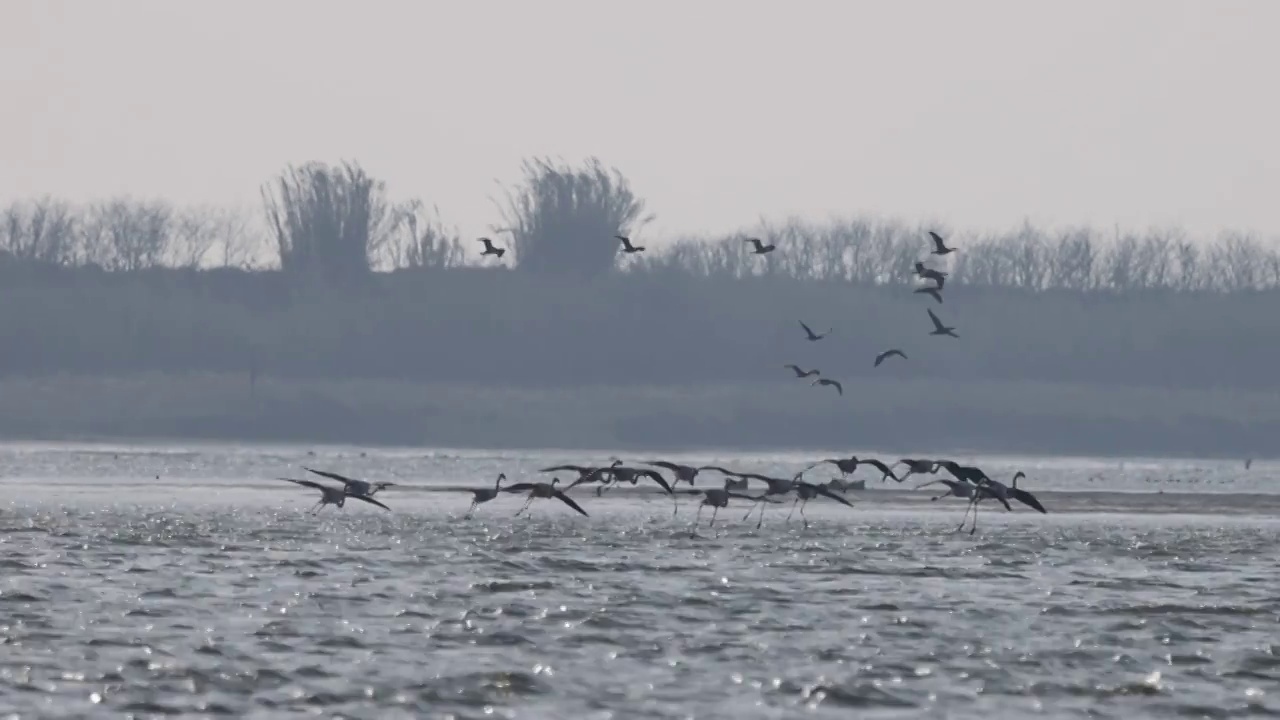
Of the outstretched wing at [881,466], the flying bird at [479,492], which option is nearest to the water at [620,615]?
the flying bird at [479,492]

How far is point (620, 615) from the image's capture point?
95.0 feet

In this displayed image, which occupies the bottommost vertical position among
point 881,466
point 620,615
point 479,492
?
point 620,615

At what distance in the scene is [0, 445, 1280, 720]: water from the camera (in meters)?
22.0

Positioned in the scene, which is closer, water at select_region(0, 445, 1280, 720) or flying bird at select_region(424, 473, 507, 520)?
water at select_region(0, 445, 1280, 720)

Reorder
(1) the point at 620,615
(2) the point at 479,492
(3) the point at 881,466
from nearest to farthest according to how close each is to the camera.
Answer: (1) the point at 620,615 → (2) the point at 479,492 → (3) the point at 881,466

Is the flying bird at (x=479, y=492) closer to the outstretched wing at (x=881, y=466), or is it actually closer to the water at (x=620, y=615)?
the water at (x=620, y=615)

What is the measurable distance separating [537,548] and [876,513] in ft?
→ 60.4

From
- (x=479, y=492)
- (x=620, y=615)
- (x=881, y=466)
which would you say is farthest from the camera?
(x=881, y=466)

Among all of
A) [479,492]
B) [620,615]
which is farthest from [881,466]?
[620,615]

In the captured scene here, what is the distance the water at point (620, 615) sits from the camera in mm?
22000

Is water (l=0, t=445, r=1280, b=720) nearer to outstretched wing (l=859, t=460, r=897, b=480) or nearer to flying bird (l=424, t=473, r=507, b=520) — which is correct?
flying bird (l=424, t=473, r=507, b=520)

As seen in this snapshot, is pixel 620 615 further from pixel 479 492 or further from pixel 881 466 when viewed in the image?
pixel 881 466

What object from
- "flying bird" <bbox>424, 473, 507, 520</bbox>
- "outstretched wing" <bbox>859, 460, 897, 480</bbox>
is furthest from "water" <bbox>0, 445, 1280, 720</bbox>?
"outstretched wing" <bbox>859, 460, 897, 480</bbox>

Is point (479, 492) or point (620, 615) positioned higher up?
point (479, 492)
